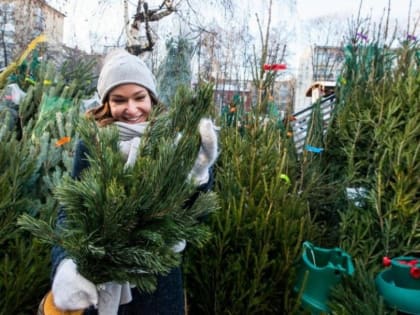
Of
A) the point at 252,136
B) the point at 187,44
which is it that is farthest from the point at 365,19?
the point at 252,136

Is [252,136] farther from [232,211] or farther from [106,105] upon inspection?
[106,105]

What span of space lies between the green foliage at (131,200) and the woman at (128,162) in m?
0.05

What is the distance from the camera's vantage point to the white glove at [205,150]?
35.0 inches

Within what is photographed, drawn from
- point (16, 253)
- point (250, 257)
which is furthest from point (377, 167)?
point (16, 253)

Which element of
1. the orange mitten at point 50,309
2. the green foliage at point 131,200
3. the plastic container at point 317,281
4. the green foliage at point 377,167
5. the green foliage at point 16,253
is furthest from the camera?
the green foliage at point 377,167

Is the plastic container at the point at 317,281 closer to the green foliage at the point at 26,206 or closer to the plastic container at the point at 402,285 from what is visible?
the plastic container at the point at 402,285

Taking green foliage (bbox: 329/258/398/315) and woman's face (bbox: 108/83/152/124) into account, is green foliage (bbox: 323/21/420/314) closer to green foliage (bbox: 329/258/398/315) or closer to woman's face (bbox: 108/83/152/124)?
green foliage (bbox: 329/258/398/315)

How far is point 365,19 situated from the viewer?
5.54 metres

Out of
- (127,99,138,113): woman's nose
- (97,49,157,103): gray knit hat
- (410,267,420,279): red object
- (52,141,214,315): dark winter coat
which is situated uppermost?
(97,49,157,103): gray knit hat

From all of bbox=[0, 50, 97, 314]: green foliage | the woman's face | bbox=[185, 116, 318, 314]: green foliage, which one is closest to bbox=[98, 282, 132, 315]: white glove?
the woman's face

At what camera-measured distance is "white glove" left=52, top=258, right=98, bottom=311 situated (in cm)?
81

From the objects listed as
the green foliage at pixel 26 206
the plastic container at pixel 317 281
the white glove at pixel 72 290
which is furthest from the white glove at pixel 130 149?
the plastic container at pixel 317 281

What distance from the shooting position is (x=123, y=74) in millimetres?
1179

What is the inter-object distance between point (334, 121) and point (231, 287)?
6.96 ft
